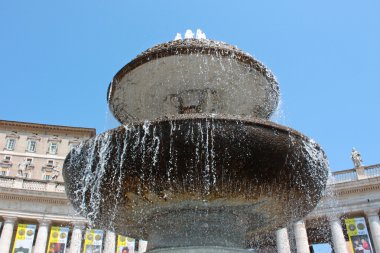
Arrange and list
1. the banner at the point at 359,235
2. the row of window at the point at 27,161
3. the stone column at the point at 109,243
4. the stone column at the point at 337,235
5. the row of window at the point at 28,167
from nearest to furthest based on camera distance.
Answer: the banner at the point at 359,235, the stone column at the point at 337,235, the stone column at the point at 109,243, the row of window at the point at 28,167, the row of window at the point at 27,161

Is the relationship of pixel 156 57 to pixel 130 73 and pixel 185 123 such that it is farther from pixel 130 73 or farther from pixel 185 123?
pixel 185 123

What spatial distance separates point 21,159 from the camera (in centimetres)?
5766

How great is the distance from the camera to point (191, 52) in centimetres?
865

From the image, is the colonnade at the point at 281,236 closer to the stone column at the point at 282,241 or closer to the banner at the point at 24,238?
the stone column at the point at 282,241

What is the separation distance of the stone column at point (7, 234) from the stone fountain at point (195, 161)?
2923cm

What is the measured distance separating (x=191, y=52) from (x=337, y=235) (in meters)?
28.8

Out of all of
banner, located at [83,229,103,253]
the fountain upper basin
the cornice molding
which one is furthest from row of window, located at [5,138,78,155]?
the fountain upper basin

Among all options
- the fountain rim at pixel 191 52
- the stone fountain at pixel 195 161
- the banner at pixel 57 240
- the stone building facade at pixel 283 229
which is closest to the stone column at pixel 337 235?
the stone building facade at pixel 283 229

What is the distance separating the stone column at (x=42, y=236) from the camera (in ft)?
115

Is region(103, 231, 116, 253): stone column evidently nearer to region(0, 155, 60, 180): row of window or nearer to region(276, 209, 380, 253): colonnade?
region(276, 209, 380, 253): colonnade

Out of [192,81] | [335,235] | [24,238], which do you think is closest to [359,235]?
[335,235]

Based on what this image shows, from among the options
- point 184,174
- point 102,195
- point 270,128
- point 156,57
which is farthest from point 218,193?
point 156,57

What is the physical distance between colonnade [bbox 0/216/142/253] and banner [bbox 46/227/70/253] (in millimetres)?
1215

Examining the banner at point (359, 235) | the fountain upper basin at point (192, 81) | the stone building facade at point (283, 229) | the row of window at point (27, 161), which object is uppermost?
the row of window at point (27, 161)
